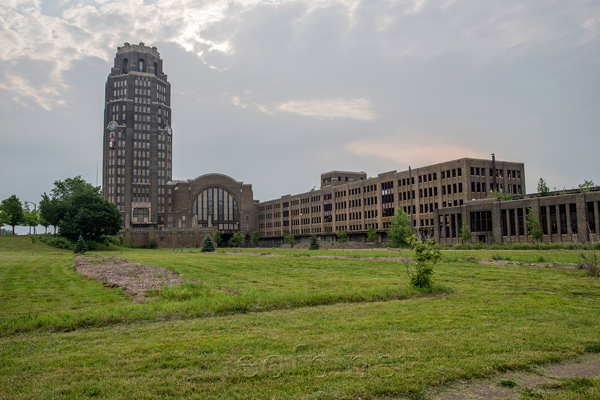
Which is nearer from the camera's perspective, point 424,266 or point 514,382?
point 514,382

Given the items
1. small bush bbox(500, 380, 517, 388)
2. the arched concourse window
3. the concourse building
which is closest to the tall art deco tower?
the concourse building

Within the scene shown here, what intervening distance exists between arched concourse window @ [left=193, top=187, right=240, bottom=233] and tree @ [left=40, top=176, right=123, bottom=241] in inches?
2389

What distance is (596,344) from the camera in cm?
788

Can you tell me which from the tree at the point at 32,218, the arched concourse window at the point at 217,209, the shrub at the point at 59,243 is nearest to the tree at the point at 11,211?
the tree at the point at 32,218

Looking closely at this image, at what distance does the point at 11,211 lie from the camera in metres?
102

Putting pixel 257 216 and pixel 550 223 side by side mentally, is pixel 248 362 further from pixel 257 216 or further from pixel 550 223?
pixel 257 216

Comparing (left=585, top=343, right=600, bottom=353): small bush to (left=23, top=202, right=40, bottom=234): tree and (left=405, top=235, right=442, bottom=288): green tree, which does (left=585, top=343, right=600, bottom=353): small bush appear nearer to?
(left=405, top=235, right=442, bottom=288): green tree

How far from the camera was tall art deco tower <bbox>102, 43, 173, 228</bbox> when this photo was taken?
508ft

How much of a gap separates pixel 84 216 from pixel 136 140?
77778mm

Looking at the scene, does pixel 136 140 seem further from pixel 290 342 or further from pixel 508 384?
pixel 508 384

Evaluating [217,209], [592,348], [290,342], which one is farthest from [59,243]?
[592,348]

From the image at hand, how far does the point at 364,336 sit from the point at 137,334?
4.95 m

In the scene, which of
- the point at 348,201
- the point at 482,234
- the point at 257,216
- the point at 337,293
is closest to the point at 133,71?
the point at 257,216

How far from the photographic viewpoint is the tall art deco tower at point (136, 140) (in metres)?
155
